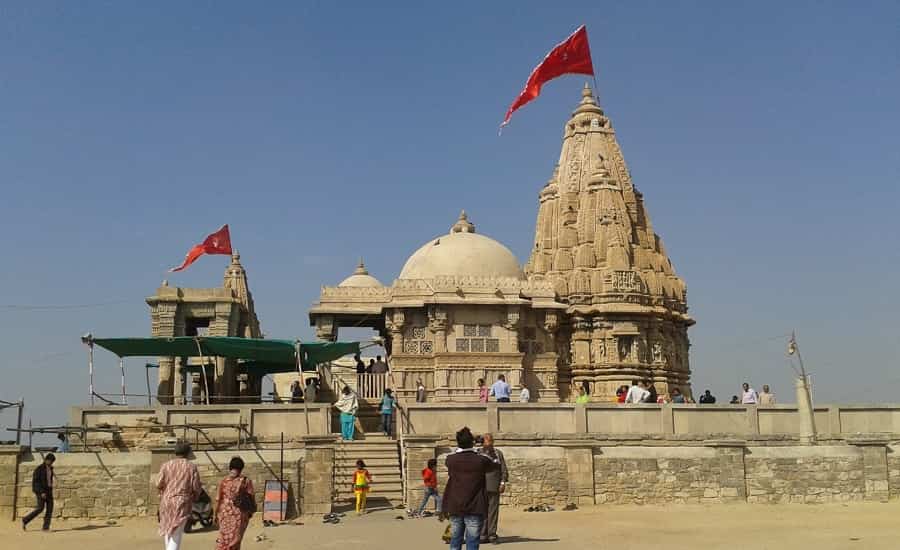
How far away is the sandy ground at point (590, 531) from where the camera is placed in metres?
14.3

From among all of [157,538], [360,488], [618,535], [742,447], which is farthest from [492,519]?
[742,447]

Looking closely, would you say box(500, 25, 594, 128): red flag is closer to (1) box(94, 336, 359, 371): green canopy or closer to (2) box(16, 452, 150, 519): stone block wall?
(1) box(94, 336, 359, 371): green canopy

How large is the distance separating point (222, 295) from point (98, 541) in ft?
53.4

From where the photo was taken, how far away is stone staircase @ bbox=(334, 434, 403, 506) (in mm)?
19750

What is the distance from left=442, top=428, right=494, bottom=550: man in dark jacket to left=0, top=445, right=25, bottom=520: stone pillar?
11.2m

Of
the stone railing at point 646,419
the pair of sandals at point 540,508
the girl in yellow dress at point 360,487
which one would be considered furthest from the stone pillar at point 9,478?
the pair of sandals at point 540,508

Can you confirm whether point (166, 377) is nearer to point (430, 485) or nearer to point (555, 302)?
point (555, 302)

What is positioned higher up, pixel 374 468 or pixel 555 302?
pixel 555 302

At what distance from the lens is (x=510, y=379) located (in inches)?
1203

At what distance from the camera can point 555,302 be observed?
32.3 metres

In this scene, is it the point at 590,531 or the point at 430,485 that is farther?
the point at 430,485

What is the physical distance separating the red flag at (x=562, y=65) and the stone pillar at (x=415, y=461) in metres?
10.6

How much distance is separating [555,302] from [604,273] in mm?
4420

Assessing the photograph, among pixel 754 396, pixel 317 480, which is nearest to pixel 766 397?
pixel 754 396
